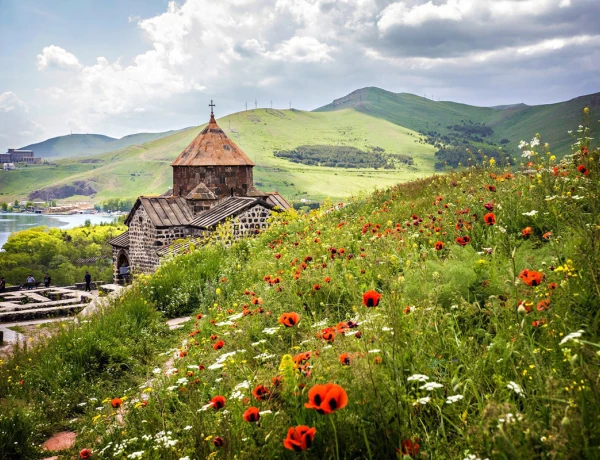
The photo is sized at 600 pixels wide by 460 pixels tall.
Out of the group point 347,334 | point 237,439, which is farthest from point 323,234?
point 237,439

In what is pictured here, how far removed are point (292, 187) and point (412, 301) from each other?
583 feet

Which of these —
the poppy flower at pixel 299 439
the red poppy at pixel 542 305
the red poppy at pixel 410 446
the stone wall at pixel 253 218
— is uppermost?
the red poppy at pixel 542 305

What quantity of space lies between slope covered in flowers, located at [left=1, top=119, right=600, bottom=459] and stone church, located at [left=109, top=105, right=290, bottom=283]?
58.1 feet

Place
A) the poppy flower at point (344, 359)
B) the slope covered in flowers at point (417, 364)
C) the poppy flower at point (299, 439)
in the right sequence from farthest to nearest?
the poppy flower at point (344, 359) → the slope covered in flowers at point (417, 364) → the poppy flower at point (299, 439)

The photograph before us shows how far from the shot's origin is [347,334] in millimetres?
3746

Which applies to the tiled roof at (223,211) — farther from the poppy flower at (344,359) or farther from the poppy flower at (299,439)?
the poppy flower at (299,439)

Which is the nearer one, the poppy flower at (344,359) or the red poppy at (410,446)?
the red poppy at (410,446)

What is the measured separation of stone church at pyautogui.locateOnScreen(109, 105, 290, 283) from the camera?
25.4m

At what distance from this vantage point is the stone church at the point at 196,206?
25359 millimetres

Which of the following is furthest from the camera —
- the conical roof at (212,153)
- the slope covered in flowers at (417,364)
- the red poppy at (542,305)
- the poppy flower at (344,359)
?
the conical roof at (212,153)

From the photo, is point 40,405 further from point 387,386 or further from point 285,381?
point 387,386

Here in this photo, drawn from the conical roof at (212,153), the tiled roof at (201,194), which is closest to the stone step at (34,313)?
the tiled roof at (201,194)

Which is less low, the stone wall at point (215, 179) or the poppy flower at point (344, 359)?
the stone wall at point (215, 179)

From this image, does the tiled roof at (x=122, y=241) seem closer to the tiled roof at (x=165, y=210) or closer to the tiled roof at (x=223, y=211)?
the tiled roof at (x=165, y=210)
